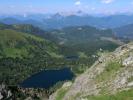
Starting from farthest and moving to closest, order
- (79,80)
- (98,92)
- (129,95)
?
(79,80), (98,92), (129,95)

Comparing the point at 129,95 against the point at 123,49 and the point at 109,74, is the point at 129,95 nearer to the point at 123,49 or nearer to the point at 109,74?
the point at 109,74

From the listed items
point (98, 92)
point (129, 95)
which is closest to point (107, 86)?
point (98, 92)

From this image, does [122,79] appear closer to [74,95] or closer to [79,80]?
[74,95]

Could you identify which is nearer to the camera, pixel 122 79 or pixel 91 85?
pixel 122 79

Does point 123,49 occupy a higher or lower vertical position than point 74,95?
higher

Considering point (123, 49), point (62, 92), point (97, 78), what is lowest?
point (62, 92)

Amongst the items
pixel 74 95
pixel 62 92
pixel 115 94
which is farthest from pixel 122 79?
pixel 62 92

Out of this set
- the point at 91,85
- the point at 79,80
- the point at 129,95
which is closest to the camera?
the point at 129,95

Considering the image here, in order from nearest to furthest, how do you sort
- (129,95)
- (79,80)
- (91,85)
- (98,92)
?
(129,95)
(98,92)
(91,85)
(79,80)

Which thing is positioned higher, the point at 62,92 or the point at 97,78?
the point at 97,78
